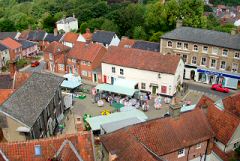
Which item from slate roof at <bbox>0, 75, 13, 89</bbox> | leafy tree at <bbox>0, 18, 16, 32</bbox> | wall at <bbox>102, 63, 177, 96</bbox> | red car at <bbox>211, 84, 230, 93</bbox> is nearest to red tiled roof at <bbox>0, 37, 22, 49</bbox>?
leafy tree at <bbox>0, 18, 16, 32</bbox>

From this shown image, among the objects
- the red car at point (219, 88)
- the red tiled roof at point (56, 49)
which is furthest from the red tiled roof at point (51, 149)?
the red tiled roof at point (56, 49)

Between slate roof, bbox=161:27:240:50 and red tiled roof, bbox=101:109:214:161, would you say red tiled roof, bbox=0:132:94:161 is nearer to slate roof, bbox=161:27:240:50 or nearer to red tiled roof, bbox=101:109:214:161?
red tiled roof, bbox=101:109:214:161

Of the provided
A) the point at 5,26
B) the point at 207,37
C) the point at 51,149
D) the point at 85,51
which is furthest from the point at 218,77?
the point at 5,26

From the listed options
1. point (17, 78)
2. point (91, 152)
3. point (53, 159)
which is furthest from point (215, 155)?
point (17, 78)

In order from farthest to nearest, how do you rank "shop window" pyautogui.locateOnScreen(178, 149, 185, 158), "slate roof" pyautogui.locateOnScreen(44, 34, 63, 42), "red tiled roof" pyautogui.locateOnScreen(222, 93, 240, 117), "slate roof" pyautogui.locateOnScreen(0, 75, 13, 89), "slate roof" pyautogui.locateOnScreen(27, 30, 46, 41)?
"slate roof" pyautogui.locateOnScreen(27, 30, 46, 41)
"slate roof" pyautogui.locateOnScreen(44, 34, 63, 42)
"slate roof" pyautogui.locateOnScreen(0, 75, 13, 89)
"red tiled roof" pyautogui.locateOnScreen(222, 93, 240, 117)
"shop window" pyautogui.locateOnScreen(178, 149, 185, 158)

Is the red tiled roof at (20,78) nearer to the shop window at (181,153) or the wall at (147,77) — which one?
the wall at (147,77)

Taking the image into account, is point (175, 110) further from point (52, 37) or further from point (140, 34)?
point (52, 37)
